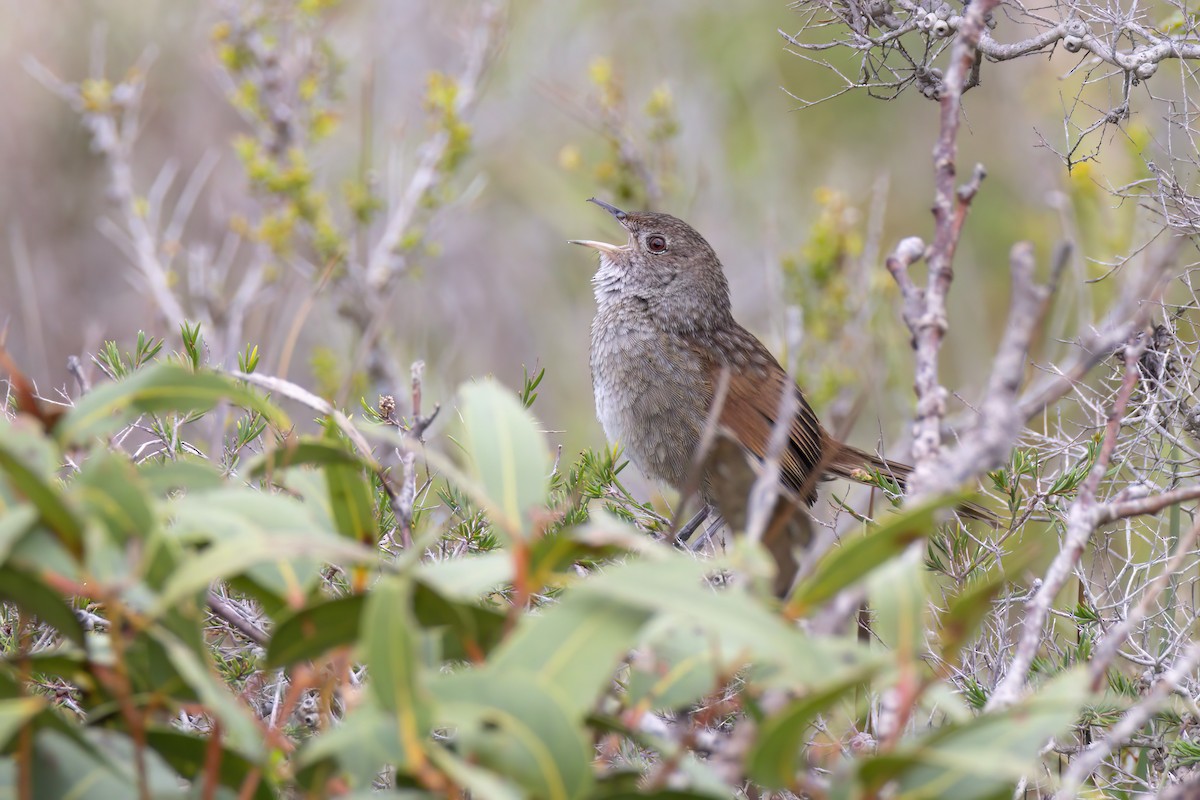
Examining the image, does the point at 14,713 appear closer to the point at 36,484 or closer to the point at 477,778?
the point at 36,484

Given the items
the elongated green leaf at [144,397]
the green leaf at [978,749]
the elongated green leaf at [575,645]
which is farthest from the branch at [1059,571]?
the elongated green leaf at [144,397]


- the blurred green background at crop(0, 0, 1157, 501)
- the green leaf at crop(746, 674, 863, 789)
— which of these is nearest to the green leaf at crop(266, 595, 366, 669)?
the green leaf at crop(746, 674, 863, 789)

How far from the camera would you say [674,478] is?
16.9 feet

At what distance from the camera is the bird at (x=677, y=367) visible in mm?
5141

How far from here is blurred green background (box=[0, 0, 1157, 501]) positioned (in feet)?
27.1

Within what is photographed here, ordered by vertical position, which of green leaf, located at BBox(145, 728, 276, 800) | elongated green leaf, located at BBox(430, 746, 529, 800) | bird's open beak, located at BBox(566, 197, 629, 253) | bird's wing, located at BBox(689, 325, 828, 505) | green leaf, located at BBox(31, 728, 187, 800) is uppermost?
bird's open beak, located at BBox(566, 197, 629, 253)

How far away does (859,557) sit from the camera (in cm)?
126

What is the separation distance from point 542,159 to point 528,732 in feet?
28.1

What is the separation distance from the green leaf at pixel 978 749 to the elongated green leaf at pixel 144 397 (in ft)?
2.58

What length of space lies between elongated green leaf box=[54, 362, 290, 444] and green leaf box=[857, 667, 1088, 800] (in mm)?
787

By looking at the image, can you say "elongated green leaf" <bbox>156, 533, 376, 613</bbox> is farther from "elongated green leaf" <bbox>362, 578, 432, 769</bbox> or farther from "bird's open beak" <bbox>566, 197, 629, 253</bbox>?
"bird's open beak" <bbox>566, 197, 629, 253</bbox>

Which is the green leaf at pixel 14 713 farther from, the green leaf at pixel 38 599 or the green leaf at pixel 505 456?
the green leaf at pixel 505 456

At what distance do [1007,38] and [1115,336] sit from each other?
806 cm

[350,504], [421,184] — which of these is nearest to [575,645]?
[350,504]
